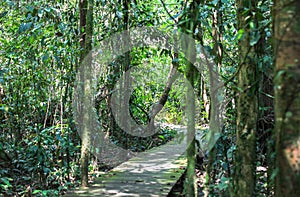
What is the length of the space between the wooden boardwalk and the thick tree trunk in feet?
4.57

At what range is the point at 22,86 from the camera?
19.7ft

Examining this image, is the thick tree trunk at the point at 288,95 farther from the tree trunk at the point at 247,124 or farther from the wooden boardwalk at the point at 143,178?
the wooden boardwalk at the point at 143,178

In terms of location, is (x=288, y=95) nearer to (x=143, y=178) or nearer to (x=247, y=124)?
(x=247, y=124)

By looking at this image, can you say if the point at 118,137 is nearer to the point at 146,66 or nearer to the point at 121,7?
the point at 146,66

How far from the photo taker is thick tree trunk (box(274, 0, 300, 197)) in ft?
5.58

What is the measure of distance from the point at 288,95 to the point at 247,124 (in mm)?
806

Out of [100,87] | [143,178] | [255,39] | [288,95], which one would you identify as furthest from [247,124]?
[100,87]

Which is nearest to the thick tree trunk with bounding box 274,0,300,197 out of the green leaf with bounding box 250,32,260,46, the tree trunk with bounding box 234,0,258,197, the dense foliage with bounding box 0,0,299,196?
the green leaf with bounding box 250,32,260,46

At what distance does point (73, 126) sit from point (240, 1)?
4.38 metres

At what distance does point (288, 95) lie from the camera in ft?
5.73

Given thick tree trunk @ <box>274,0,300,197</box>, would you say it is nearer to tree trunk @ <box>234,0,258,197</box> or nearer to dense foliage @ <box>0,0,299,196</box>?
dense foliage @ <box>0,0,299,196</box>

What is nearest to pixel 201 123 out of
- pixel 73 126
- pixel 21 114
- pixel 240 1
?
pixel 73 126

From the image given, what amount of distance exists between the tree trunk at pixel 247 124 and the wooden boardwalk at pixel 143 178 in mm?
683

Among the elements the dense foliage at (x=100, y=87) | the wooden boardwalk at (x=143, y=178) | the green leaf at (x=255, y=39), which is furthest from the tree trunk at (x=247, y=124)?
the wooden boardwalk at (x=143, y=178)
